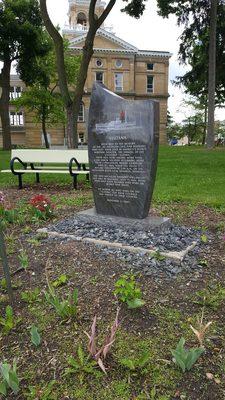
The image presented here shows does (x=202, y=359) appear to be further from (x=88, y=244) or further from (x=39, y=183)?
(x=39, y=183)

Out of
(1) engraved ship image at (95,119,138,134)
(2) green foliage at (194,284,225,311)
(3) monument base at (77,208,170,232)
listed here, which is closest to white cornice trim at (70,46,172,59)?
(1) engraved ship image at (95,119,138,134)

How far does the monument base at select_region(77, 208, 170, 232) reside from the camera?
497 cm

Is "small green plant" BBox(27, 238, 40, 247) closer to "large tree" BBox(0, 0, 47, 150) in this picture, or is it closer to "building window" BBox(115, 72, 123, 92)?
"large tree" BBox(0, 0, 47, 150)

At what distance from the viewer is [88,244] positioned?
15.0ft

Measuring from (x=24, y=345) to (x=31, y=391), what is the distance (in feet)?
1.61

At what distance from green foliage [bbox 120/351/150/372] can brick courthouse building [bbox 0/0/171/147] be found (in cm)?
4968

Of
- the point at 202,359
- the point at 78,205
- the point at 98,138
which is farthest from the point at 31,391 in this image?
the point at 78,205

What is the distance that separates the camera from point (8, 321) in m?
2.86

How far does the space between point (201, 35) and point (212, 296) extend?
69.0ft

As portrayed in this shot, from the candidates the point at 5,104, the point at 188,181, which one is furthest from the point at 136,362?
the point at 5,104

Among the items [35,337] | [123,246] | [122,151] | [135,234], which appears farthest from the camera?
[122,151]

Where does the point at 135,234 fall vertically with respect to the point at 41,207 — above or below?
below

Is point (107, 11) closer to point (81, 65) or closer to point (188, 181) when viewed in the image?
point (81, 65)

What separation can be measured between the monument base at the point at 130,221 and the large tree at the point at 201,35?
1441cm
